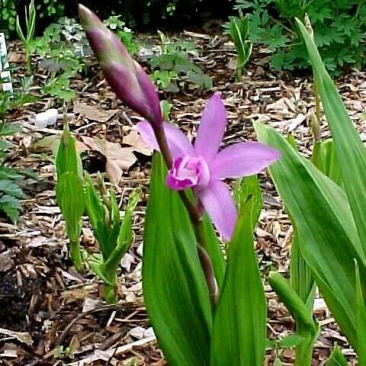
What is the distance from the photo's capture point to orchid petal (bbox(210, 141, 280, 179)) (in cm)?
81

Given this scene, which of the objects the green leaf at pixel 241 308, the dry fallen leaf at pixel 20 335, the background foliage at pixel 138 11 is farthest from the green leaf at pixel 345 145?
the background foliage at pixel 138 11

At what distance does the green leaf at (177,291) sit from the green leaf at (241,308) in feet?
0.17

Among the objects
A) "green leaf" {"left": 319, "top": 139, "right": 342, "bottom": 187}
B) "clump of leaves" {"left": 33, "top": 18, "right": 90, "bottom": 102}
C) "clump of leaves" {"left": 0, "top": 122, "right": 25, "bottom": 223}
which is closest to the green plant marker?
"clump of leaves" {"left": 33, "top": 18, "right": 90, "bottom": 102}

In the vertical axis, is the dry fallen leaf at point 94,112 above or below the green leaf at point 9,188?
above

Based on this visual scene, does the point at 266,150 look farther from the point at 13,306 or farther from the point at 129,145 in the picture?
the point at 129,145

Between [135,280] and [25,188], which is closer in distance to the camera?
[135,280]

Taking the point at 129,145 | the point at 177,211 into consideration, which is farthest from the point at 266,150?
the point at 129,145

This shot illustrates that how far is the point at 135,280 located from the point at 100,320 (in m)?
0.15

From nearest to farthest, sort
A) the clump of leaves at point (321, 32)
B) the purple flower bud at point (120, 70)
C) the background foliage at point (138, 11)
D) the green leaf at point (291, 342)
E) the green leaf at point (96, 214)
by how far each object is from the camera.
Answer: the purple flower bud at point (120, 70) < the green leaf at point (291, 342) < the green leaf at point (96, 214) < the clump of leaves at point (321, 32) < the background foliage at point (138, 11)

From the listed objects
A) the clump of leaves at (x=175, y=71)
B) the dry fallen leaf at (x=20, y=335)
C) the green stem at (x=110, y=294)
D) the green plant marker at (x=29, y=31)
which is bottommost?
the dry fallen leaf at (x=20, y=335)

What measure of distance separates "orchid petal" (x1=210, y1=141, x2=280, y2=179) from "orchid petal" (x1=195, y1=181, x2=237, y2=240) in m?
0.02

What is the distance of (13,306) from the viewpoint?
1.66 meters

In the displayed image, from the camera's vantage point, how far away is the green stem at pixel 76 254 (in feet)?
5.66

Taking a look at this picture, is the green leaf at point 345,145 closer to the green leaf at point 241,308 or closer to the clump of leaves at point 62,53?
the green leaf at point 241,308
